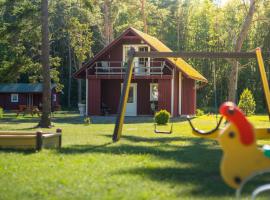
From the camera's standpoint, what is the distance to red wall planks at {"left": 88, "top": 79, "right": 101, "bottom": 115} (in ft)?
109

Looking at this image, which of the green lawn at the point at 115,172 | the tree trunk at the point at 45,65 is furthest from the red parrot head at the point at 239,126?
the tree trunk at the point at 45,65

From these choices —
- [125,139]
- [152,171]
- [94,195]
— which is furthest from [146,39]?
[94,195]

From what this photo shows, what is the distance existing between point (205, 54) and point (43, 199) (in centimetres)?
945

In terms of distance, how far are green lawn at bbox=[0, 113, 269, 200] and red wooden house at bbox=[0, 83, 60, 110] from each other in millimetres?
38019

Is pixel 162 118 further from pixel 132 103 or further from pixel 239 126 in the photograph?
pixel 239 126

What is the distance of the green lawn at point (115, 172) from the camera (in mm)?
7660

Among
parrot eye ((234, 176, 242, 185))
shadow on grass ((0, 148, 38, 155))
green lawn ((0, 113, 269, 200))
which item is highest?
parrot eye ((234, 176, 242, 185))

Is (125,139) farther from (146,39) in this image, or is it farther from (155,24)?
(155,24)

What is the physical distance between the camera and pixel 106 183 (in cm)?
841

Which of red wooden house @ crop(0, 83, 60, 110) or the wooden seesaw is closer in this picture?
the wooden seesaw

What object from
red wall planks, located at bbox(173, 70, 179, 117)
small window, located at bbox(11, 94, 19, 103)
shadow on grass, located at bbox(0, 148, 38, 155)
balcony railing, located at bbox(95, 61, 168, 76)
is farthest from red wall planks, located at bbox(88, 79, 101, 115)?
small window, located at bbox(11, 94, 19, 103)

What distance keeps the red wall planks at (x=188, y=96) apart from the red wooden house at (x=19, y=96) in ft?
63.3

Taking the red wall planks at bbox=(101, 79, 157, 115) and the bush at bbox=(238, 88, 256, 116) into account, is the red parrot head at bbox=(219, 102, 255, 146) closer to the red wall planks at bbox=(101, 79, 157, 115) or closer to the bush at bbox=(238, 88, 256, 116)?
the red wall planks at bbox=(101, 79, 157, 115)

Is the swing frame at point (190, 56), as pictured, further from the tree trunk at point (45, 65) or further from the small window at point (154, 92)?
the small window at point (154, 92)
